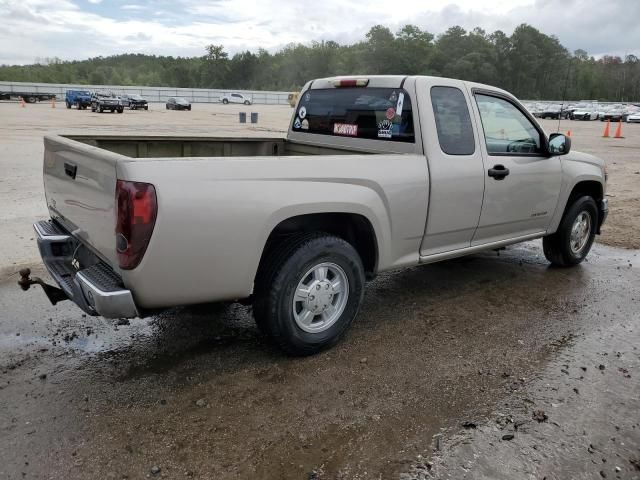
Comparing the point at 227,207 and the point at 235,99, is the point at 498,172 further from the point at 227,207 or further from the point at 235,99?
the point at 235,99

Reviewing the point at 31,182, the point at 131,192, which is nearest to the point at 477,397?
the point at 131,192

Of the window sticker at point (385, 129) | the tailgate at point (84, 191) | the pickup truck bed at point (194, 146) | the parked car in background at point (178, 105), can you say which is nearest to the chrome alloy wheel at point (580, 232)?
the window sticker at point (385, 129)

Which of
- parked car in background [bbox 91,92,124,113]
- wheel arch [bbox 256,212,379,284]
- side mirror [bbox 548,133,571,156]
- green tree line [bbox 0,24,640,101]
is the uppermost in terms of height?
green tree line [bbox 0,24,640,101]

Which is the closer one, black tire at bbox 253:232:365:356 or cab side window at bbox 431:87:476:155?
black tire at bbox 253:232:365:356

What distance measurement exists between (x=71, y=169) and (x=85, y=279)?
2.75 feet

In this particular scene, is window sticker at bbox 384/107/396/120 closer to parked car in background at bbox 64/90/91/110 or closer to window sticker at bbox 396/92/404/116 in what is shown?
window sticker at bbox 396/92/404/116

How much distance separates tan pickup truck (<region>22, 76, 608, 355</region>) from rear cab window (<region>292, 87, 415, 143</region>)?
0.04ft

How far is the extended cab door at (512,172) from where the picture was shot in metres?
4.65

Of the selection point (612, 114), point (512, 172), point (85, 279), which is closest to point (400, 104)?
point (512, 172)

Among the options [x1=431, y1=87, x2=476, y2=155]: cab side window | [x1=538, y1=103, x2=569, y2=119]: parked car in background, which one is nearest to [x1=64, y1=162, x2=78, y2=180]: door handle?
[x1=431, y1=87, x2=476, y2=155]: cab side window

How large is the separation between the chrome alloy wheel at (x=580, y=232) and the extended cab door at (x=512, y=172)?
2.17ft

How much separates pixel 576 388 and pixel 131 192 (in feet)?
9.57

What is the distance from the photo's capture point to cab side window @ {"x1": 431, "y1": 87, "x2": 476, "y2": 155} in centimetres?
428

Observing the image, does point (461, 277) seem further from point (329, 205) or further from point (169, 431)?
point (169, 431)
